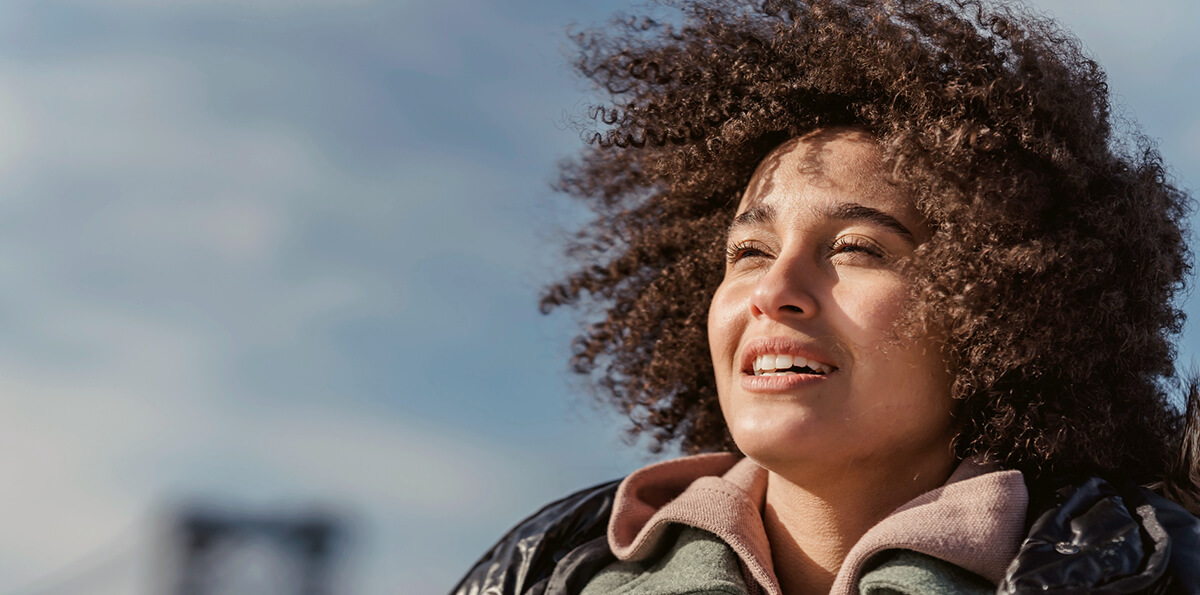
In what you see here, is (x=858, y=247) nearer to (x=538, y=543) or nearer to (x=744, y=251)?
(x=744, y=251)

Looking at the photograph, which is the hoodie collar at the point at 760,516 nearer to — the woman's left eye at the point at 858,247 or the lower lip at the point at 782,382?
the lower lip at the point at 782,382

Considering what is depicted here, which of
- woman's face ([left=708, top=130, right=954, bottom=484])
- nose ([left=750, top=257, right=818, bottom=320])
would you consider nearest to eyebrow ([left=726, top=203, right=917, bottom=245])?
woman's face ([left=708, top=130, right=954, bottom=484])

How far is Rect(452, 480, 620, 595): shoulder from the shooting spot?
3.26 metres

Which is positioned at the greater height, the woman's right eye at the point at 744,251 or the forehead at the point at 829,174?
the forehead at the point at 829,174

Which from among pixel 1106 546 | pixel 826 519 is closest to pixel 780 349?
pixel 826 519

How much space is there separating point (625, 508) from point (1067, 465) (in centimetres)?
119

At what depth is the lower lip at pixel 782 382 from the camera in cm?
277

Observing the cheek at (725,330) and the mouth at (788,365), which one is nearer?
the mouth at (788,365)

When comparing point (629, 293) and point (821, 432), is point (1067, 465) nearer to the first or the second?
point (821, 432)

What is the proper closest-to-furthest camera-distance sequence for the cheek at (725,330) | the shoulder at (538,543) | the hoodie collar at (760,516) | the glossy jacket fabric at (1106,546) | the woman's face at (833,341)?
the glossy jacket fabric at (1106,546)
the hoodie collar at (760,516)
the woman's face at (833,341)
the cheek at (725,330)
the shoulder at (538,543)

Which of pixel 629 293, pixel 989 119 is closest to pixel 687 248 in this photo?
pixel 629 293

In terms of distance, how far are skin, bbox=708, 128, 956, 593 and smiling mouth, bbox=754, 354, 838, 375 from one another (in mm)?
19

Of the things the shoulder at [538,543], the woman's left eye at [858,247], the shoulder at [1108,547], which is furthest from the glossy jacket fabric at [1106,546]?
the shoulder at [538,543]

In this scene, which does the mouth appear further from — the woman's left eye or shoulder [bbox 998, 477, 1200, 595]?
shoulder [bbox 998, 477, 1200, 595]
